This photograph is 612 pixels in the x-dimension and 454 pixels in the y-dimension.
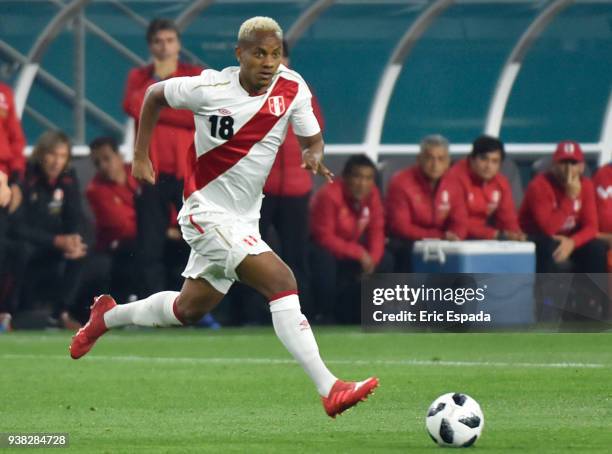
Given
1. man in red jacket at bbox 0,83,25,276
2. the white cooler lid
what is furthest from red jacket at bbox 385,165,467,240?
man in red jacket at bbox 0,83,25,276

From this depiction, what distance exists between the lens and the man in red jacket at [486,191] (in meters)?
15.1

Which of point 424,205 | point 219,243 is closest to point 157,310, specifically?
point 219,243

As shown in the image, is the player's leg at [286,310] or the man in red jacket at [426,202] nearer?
the player's leg at [286,310]

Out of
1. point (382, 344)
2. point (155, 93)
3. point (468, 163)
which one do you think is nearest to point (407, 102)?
point (468, 163)

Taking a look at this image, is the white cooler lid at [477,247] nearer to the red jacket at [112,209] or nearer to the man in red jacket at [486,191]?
the man in red jacket at [486,191]

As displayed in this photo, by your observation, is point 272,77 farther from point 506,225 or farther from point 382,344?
point 506,225

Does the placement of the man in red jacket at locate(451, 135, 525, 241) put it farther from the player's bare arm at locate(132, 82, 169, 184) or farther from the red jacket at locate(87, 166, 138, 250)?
the player's bare arm at locate(132, 82, 169, 184)

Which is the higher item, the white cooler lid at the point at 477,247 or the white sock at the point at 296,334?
the white sock at the point at 296,334

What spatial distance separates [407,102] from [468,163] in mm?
1851

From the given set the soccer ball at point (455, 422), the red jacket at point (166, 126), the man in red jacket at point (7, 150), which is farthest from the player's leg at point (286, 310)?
the man in red jacket at point (7, 150)

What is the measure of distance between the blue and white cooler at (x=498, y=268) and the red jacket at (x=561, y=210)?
2.22 feet

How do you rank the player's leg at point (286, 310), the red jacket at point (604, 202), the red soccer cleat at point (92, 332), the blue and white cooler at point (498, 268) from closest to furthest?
the player's leg at point (286, 310) < the red soccer cleat at point (92, 332) < the blue and white cooler at point (498, 268) < the red jacket at point (604, 202)

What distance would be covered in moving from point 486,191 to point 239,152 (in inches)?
284

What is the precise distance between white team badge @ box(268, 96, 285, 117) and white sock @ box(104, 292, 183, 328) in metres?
1.15
